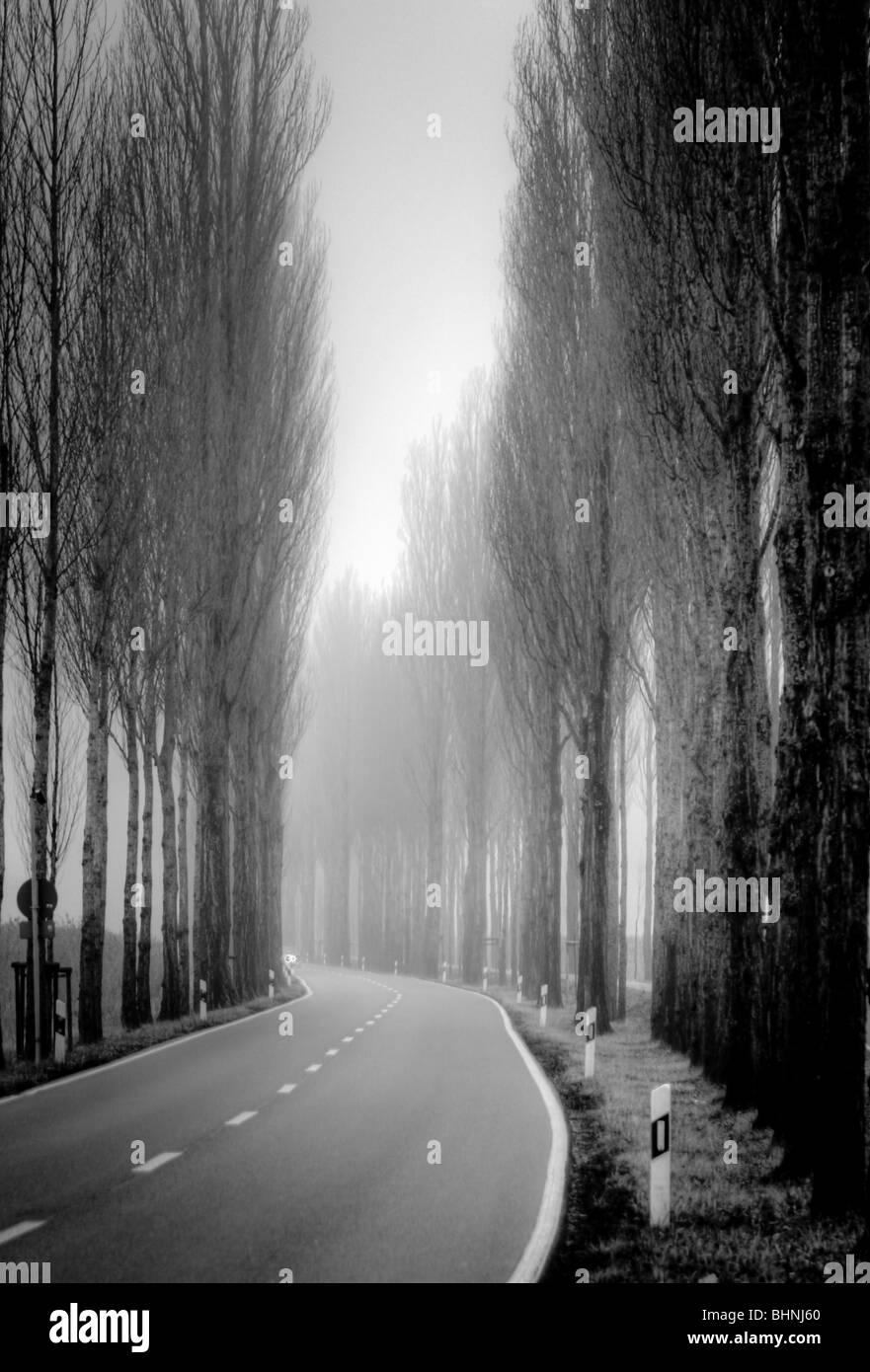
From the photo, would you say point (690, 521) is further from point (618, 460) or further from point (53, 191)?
point (53, 191)

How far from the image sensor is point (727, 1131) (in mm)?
11156

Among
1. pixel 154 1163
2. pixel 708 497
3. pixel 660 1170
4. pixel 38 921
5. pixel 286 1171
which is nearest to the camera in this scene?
pixel 660 1170

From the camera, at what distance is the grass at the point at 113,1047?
14414 mm

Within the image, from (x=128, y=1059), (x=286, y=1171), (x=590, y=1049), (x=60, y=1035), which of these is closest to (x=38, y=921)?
(x=60, y=1035)

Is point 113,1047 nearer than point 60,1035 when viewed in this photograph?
No

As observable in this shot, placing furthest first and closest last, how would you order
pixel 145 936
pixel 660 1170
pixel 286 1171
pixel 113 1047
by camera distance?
pixel 145 936
pixel 113 1047
pixel 286 1171
pixel 660 1170

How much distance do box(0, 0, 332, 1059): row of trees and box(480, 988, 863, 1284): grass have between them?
8289 millimetres

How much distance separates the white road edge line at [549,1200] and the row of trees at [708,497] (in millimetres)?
1562

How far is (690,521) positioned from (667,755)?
22.8 ft

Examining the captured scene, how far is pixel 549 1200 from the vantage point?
8070 mm

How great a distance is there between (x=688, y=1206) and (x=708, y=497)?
8.53 m

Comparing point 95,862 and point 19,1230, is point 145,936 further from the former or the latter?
point 19,1230

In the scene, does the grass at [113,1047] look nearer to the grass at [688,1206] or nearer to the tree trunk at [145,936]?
the tree trunk at [145,936]
